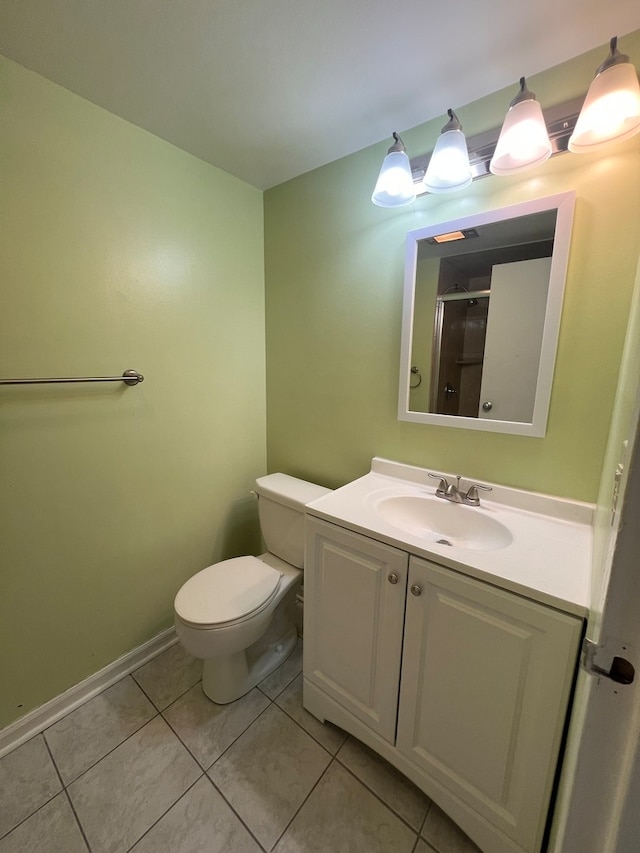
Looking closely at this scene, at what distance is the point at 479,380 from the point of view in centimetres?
122

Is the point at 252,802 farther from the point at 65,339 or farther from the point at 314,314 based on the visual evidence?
the point at 314,314

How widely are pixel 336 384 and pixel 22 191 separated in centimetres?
124

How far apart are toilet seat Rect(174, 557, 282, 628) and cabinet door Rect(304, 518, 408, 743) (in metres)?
0.23

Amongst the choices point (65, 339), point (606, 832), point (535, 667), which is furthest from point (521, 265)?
point (65, 339)

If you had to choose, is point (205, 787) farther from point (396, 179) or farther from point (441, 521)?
point (396, 179)

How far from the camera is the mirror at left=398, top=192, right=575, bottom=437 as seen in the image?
1064 millimetres

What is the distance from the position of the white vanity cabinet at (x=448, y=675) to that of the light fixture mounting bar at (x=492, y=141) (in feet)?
4.03

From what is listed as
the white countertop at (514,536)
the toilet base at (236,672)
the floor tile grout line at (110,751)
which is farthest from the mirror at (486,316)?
the floor tile grout line at (110,751)

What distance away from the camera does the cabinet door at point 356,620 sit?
39.4 inches

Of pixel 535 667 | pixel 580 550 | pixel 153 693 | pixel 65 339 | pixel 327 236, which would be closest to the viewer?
pixel 535 667

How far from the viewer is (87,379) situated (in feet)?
3.93

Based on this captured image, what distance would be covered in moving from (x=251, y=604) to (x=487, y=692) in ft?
2.60

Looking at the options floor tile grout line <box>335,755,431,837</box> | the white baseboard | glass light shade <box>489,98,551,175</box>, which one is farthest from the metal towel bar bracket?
floor tile grout line <box>335,755,431,837</box>

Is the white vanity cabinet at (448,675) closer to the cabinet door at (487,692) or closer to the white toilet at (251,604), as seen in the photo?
the cabinet door at (487,692)
